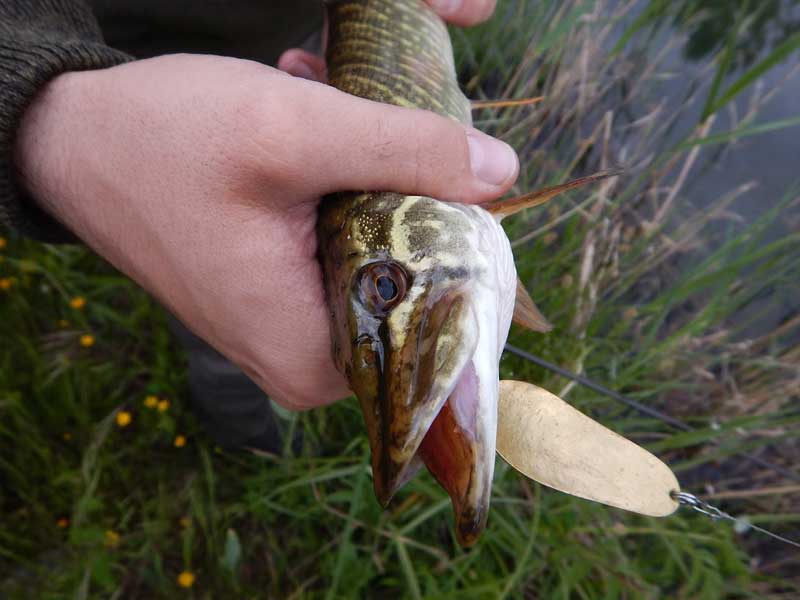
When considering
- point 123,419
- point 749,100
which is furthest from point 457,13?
point 749,100

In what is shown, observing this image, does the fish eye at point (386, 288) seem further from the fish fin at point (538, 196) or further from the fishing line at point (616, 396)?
the fishing line at point (616, 396)

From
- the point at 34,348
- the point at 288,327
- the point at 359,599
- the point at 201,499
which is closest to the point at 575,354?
the point at 359,599

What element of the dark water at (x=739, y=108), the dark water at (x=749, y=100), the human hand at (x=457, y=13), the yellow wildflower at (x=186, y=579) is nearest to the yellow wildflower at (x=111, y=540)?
the yellow wildflower at (x=186, y=579)

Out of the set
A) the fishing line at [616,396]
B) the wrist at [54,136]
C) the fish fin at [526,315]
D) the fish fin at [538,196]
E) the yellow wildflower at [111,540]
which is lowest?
the yellow wildflower at [111,540]

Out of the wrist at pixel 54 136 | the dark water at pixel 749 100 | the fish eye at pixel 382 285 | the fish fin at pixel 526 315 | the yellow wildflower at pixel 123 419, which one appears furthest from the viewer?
the dark water at pixel 749 100

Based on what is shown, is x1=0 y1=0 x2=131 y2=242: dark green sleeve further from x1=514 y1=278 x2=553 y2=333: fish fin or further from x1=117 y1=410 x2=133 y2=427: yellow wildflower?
x1=514 y1=278 x2=553 y2=333: fish fin

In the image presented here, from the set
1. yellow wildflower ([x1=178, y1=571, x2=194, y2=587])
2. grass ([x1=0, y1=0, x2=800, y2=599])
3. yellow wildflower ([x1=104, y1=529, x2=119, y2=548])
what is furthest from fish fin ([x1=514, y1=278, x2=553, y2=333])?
yellow wildflower ([x1=104, y1=529, x2=119, y2=548])

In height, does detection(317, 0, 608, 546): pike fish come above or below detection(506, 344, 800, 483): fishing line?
above
